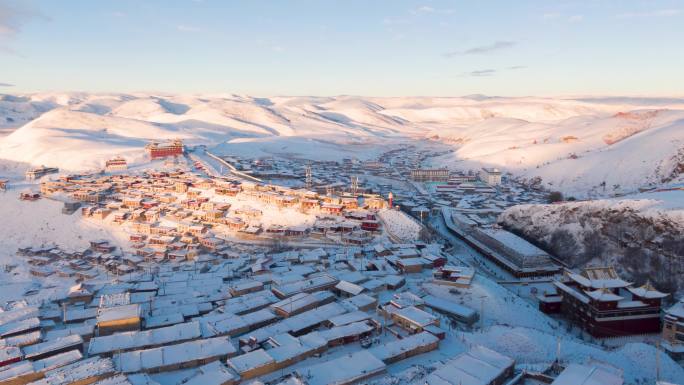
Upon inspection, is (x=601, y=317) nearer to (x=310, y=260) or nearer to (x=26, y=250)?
(x=310, y=260)

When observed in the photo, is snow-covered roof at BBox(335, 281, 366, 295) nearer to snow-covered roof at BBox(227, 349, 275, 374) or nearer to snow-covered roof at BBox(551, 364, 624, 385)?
snow-covered roof at BBox(227, 349, 275, 374)

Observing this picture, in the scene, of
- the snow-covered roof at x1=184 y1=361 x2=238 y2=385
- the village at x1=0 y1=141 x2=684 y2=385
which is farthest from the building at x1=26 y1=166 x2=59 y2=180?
the snow-covered roof at x1=184 y1=361 x2=238 y2=385

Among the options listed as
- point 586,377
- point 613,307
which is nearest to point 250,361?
point 586,377

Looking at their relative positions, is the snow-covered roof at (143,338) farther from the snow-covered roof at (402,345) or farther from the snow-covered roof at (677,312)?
the snow-covered roof at (677,312)

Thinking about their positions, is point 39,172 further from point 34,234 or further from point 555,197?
point 555,197

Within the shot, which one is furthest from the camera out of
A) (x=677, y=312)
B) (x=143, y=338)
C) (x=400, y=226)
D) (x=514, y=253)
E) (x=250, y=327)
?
(x=400, y=226)

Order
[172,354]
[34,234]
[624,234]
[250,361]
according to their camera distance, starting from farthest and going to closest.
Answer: [34,234], [624,234], [172,354], [250,361]
